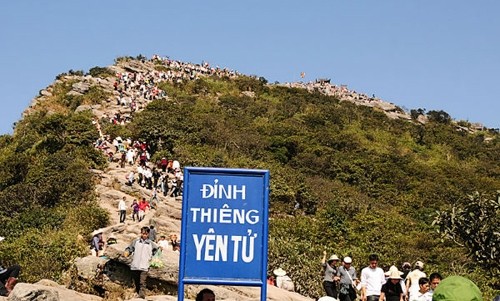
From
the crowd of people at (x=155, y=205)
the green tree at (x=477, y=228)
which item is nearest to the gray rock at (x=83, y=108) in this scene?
the crowd of people at (x=155, y=205)

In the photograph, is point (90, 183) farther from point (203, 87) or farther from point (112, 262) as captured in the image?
point (203, 87)

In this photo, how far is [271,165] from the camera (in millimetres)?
33219

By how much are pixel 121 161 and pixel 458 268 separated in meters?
13.4

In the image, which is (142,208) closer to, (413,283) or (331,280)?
(331,280)

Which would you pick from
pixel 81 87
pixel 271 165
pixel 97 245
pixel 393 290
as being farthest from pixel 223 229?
pixel 81 87

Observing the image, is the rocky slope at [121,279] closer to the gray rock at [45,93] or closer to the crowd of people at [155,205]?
the crowd of people at [155,205]

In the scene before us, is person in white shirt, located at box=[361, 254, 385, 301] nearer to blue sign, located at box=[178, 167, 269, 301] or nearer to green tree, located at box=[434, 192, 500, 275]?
green tree, located at box=[434, 192, 500, 275]

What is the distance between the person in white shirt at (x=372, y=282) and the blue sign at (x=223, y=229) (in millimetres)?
5138

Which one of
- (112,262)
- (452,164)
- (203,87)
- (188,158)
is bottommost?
(112,262)

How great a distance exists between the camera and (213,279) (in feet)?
14.4

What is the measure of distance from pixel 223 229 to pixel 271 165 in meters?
28.8

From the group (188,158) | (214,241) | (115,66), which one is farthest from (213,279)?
(115,66)

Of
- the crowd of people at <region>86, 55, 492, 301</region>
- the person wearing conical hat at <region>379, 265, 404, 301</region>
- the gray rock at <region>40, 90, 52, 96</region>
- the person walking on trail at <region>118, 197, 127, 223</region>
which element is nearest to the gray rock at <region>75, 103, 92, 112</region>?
the crowd of people at <region>86, 55, 492, 301</region>

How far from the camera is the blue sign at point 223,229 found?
4418 mm
